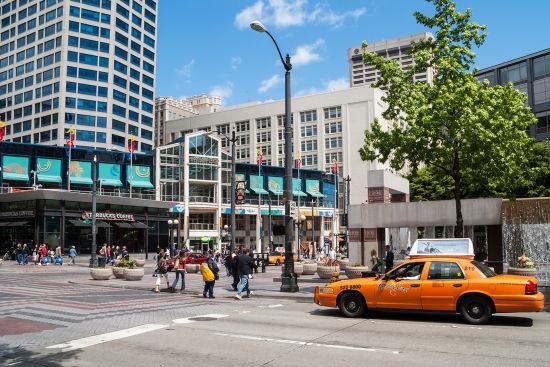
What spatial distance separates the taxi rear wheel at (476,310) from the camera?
1196cm

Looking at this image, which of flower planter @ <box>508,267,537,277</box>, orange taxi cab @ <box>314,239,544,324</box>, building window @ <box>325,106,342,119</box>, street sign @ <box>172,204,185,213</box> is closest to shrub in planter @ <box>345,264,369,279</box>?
flower planter @ <box>508,267,537,277</box>

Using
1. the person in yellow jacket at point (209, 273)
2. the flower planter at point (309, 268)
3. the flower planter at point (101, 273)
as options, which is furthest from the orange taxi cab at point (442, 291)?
the flower planter at point (101, 273)

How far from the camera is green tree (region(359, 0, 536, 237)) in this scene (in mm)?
17672

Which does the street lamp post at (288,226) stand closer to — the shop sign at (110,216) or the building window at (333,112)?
the shop sign at (110,216)

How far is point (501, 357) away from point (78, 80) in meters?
92.2

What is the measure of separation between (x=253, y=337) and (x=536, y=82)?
71442 mm

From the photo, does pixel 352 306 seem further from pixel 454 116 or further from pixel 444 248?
pixel 454 116

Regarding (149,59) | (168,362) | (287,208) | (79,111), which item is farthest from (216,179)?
(168,362)

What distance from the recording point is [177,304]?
1694 centimetres

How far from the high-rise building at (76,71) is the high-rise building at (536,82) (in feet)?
213

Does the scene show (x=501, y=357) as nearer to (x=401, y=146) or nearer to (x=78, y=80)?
(x=401, y=146)

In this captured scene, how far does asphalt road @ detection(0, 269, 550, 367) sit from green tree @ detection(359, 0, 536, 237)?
6580mm

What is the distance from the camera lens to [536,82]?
231ft

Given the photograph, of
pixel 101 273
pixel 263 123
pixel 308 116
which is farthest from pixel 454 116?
pixel 263 123
